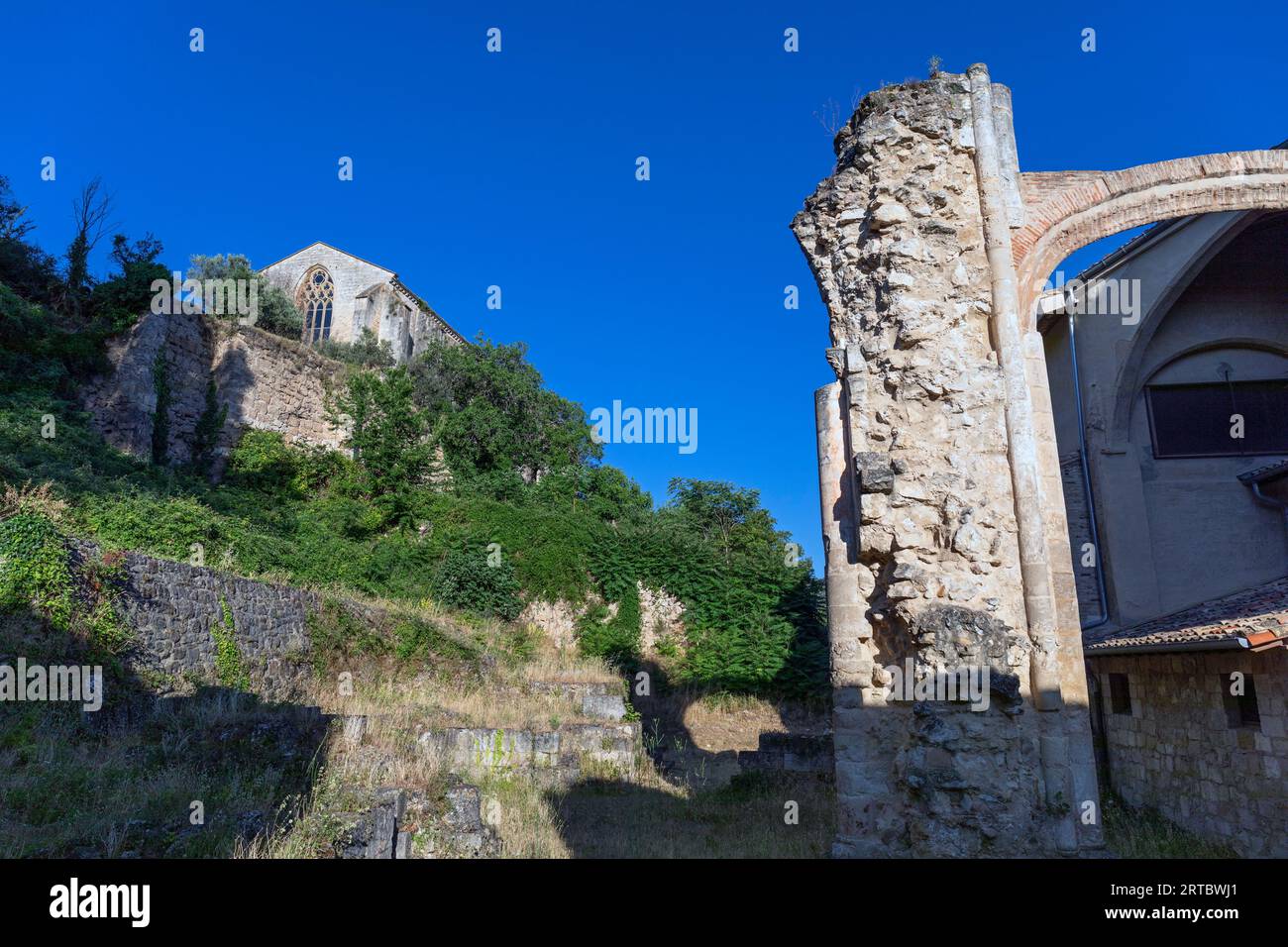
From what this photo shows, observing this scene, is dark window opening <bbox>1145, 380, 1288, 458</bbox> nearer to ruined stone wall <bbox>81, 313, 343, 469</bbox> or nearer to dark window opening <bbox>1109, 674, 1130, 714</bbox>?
dark window opening <bbox>1109, 674, 1130, 714</bbox>

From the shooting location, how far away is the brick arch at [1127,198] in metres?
7.25

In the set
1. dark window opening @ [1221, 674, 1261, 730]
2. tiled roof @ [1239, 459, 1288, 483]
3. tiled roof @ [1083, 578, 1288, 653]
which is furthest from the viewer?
tiled roof @ [1239, 459, 1288, 483]

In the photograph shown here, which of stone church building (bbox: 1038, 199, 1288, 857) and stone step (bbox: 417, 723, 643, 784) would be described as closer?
stone step (bbox: 417, 723, 643, 784)

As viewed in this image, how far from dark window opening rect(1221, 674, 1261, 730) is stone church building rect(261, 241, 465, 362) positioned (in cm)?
3140

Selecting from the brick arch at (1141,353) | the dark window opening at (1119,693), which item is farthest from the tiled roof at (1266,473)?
the dark window opening at (1119,693)

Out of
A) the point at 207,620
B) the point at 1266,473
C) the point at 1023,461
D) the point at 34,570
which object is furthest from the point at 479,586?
the point at 1266,473

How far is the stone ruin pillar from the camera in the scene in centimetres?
546

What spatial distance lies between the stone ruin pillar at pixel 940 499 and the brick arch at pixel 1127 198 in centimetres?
48

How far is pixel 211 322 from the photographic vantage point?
23.4 m

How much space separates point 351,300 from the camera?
36188mm

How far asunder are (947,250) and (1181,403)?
34.5 feet

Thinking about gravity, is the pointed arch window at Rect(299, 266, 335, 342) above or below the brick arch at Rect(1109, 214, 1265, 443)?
above

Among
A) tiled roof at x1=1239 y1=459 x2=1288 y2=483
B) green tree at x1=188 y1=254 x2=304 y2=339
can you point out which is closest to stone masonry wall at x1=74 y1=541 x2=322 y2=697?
tiled roof at x1=1239 y1=459 x2=1288 y2=483

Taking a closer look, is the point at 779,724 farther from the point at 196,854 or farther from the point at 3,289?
the point at 3,289
